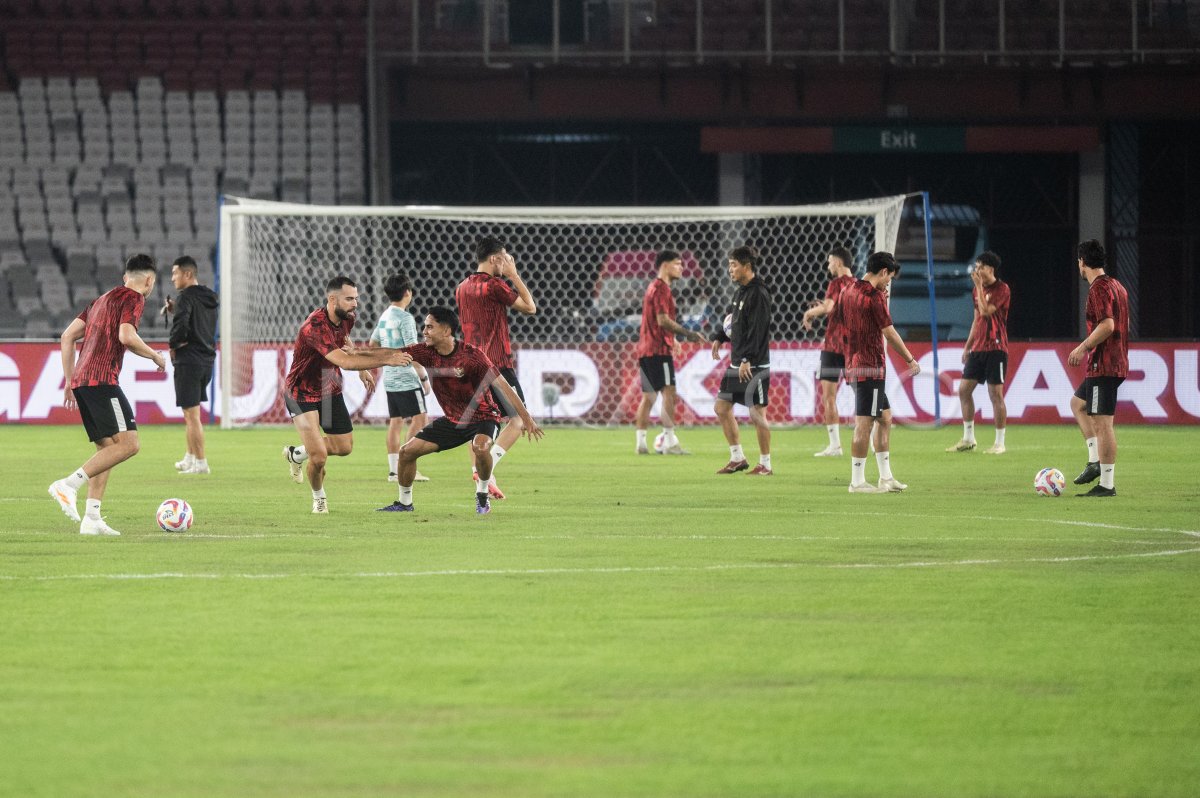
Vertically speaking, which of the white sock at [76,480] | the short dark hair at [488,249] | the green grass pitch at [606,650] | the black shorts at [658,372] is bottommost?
the green grass pitch at [606,650]

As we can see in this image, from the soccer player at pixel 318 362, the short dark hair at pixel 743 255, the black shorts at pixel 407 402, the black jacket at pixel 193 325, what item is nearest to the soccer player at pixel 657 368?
the short dark hair at pixel 743 255

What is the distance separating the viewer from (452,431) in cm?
1214

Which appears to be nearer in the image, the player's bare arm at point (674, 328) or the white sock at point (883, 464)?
the white sock at point (883, 464)

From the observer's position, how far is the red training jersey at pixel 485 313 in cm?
1447

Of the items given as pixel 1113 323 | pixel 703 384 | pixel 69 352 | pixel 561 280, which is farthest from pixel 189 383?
pixel 561 280

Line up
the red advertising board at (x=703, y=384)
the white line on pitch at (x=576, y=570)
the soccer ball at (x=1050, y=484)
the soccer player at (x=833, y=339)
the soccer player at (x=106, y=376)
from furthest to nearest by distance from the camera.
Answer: the red advertising board at (x=703, y=384)
the soccer player at (x=833, y=339)
the soccer ball at (x=1050, y=484)
the soccer player at (x=106, y=376)
the white line on pitch at (x=576, y=570)

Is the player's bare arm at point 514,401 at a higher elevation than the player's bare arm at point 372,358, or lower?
lower

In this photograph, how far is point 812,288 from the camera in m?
30.1

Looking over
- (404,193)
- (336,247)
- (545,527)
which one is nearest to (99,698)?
(545,527)

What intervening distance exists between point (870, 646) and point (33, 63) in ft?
97.6

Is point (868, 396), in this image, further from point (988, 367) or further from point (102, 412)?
point (102, 412)

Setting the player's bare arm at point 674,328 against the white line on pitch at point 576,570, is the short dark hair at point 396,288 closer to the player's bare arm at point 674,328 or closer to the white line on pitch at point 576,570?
the player's bare arm at point 674,328

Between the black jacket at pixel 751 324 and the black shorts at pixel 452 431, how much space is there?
5261 mm

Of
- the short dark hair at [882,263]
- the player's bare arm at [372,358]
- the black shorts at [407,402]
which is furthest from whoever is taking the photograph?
the black shorts at [407,402]
